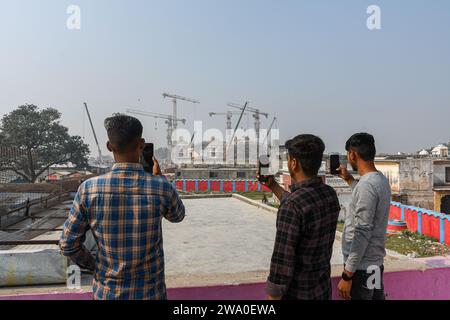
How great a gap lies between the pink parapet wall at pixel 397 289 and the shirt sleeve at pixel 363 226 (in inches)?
34.3

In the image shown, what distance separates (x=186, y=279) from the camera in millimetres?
3359

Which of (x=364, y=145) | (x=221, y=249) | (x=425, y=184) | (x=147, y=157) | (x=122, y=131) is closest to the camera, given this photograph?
(x=122, y=131)

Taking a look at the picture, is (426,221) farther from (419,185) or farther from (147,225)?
(147,225)

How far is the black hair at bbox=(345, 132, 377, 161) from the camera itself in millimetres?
2719

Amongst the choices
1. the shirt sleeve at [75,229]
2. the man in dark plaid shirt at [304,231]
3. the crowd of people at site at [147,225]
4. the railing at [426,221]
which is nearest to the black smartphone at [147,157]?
the crowd of people at site at [147,225]

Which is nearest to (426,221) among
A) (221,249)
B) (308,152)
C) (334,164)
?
(221,249)

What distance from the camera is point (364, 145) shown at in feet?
8.98

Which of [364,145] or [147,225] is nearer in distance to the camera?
[147,225]

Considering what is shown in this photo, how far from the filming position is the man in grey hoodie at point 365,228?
249cm

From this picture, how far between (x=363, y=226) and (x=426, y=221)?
50.3 ft

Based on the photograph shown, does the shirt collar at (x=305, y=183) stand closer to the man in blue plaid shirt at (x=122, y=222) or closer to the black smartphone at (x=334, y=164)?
the man in blue plaid shirt at (x=122, y=222)

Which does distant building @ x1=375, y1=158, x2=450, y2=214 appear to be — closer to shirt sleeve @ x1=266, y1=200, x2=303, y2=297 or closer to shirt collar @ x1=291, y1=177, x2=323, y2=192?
shirt collar @ x1=291, y1=177, x2=323, y2=192

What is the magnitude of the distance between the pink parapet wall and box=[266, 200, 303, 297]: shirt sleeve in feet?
3.89

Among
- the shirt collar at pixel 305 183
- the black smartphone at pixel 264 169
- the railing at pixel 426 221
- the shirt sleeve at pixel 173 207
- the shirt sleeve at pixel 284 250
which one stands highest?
the black smartphone at pixel 264 169
